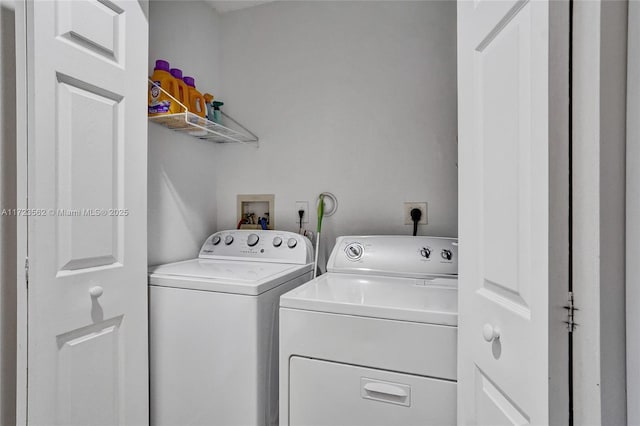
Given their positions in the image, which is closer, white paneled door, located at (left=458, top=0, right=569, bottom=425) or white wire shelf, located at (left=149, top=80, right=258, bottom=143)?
white paneled door, located at (left=458, top=0, right=569, bottom=425)

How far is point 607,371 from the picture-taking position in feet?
1.84

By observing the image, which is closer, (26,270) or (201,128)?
(26,270)

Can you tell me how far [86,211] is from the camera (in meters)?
1.15

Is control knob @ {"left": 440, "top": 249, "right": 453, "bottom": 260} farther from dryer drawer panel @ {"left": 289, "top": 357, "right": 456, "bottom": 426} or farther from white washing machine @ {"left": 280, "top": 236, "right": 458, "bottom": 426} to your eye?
dryer drawer panel @ {"left": 289, "top": 357, "right": 456, "bottom": 426}

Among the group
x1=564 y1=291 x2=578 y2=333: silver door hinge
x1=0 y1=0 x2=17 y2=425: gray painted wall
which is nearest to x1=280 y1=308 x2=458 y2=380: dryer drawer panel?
x1=564 y1=291 x2=578 y2=333: silver door hinge

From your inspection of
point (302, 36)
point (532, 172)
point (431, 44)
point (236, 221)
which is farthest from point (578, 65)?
point (236, 221)

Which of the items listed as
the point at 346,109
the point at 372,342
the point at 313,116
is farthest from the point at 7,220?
the point at 346,109

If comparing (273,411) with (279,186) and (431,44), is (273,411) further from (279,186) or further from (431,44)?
(431,44)

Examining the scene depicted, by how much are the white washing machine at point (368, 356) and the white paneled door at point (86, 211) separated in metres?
0.63

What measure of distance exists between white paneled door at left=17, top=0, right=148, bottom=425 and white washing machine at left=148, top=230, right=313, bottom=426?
76mm

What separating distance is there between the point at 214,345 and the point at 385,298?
2.23ft

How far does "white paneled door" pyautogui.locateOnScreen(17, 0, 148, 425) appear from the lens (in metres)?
1.01

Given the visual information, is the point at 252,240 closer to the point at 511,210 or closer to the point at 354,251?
the point at 354,251

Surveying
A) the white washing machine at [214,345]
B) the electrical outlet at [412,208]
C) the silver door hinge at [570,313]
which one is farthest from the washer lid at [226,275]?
the silver door hinge at [570,313]
